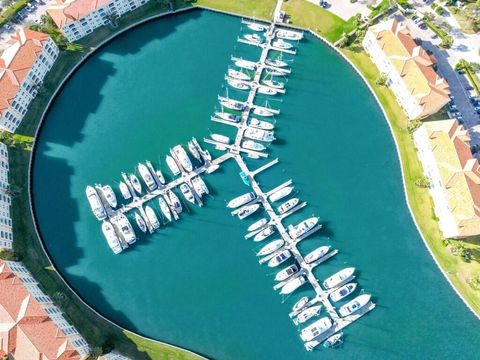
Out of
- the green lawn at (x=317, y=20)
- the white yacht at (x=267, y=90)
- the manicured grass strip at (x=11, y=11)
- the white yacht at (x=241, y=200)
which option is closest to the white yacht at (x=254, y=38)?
the green lawn at (x=317, y=20)

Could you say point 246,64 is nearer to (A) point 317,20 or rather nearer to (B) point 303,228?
(A) point 317,20

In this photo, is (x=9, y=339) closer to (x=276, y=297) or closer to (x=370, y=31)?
(x=276, y=297)

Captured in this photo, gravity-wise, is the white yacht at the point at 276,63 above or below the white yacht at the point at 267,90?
above

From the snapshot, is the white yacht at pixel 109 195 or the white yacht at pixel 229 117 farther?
the white yacht at pixel 229 117

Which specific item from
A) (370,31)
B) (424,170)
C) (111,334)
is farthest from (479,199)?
(111,334)

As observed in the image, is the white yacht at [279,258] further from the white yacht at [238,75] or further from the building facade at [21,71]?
the building facade at [21,71]

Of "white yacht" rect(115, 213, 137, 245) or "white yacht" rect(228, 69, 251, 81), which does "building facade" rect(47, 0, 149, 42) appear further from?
"white yacht" rect(115, 213, 137, 245)

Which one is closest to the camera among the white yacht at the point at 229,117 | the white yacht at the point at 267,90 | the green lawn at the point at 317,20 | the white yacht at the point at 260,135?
the white yacht at the point at 260,135
